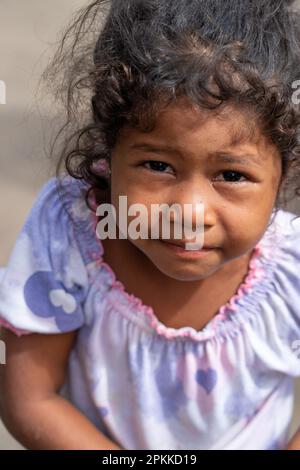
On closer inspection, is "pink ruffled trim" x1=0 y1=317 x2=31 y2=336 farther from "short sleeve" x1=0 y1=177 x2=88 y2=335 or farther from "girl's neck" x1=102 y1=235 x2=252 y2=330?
"girl's neck" x1=102 y1=235 x2=252 y2=330

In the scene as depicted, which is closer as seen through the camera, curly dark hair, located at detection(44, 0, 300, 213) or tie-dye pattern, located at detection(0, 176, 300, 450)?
curly dark hair, located at detection(44, 0, 300, 213)

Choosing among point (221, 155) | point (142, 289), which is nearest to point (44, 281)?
point (142, 289)

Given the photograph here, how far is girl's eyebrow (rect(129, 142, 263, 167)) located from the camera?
122cm

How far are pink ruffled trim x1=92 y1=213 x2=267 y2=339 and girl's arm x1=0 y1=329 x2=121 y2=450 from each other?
4.4 inches

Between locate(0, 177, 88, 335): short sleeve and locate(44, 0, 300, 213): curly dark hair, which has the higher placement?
locate(44, 0, 300, 213): curly dark hair

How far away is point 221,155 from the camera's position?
4.00 ft

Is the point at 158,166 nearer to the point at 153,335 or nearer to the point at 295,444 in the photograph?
the point at 153,335

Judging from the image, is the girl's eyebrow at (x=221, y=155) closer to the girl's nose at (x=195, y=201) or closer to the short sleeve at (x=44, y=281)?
the girl's nose at (x=195, y=201)

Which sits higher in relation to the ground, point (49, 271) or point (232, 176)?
point (232, 176)

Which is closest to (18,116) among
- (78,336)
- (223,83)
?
(78,336)

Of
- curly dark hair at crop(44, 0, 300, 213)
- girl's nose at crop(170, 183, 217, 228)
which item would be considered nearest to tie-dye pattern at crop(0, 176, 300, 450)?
curly dark hair at crop(44, 0, 300, 213)

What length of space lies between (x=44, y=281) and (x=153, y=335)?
18 cm

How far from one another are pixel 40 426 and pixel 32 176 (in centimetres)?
124
